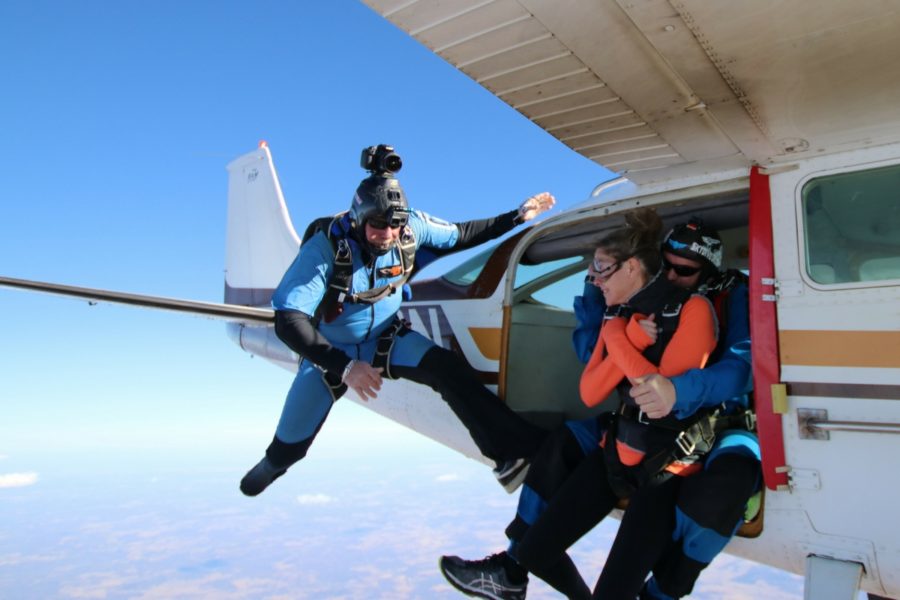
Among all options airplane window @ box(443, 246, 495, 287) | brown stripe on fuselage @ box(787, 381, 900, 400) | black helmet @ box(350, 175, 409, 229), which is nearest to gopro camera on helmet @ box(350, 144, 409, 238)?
black helmet @ box(350, 175, 409, 229)

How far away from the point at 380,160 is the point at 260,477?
2435mm

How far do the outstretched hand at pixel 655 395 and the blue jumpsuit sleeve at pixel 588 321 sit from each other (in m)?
0.59

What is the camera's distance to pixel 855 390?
2.66 m

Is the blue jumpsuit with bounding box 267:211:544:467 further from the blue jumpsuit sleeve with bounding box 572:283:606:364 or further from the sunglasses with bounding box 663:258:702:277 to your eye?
the sunglasses with bounding box 663:258:702:277

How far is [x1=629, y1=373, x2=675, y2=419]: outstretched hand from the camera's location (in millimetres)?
2762

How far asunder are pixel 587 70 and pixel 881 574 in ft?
7.72

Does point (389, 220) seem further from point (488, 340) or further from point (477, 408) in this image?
point (477, 408)

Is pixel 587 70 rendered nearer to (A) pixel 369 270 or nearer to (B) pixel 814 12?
(B) pixel 814 12

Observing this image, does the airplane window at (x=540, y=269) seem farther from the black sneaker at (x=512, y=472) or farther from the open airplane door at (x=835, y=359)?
the open airplane door at (x=835, y=359)

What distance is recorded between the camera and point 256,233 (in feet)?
30.5

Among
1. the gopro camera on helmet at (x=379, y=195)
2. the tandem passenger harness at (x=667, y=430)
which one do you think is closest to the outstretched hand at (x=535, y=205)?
the gopro camera on helmet at (x=379, y=195)

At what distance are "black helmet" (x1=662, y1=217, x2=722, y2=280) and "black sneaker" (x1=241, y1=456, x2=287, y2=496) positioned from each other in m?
3.20

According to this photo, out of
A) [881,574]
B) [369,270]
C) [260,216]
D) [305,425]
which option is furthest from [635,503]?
[260,216]

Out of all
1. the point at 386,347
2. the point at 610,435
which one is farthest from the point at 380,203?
the point at 610,435
